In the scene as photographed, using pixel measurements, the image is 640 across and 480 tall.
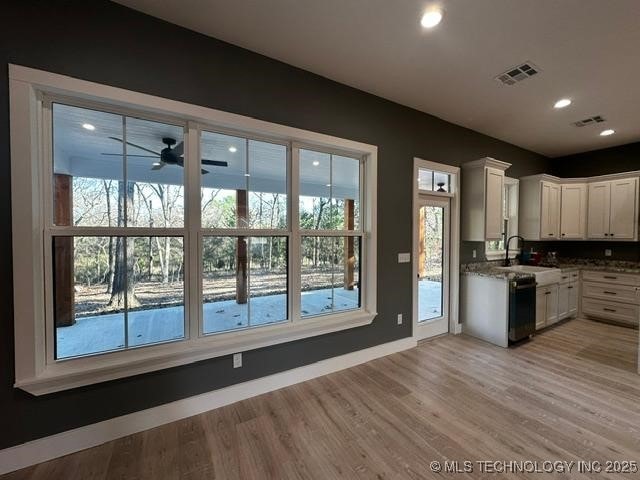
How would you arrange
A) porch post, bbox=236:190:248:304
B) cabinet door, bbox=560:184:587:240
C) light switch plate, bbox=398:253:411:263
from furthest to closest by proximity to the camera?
cabinet door, bbox=560:184:587:240, light switch plate, bbox=398:253:411:263, porch post, bbox=236:190:248:304

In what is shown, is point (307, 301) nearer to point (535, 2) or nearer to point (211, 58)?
point (211, 58)

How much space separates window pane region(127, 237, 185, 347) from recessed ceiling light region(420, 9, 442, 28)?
8.14 ft

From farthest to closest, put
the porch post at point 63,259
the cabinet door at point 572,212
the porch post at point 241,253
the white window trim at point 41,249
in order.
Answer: the cabinet door at point 572,212
the porch post at point 241,253
the porch post at point 63,259
the white window trim at point 41,249

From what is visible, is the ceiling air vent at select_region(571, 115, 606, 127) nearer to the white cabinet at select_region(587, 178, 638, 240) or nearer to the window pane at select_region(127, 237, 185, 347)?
the white cabinet at select_region(587, 178, 638, 240)

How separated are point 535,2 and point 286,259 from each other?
2657 millimetres

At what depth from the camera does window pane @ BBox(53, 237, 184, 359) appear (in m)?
1.83

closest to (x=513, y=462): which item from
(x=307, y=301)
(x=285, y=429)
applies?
(x=285, y=429)

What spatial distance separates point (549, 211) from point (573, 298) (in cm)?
152

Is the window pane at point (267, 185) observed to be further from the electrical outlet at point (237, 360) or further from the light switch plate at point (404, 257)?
the light switch plate at point (404, 257)

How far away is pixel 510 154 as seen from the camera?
15.1 ft

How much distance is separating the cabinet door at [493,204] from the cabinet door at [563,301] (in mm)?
1494

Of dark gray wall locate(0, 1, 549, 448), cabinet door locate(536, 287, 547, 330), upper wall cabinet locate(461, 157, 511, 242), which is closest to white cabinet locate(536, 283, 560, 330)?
cabinet door locate(536, 287, 547, 330)

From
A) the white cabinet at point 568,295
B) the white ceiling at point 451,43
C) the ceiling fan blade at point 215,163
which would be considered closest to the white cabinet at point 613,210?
the white cabinet at point 568,295

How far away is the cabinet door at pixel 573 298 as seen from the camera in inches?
175
